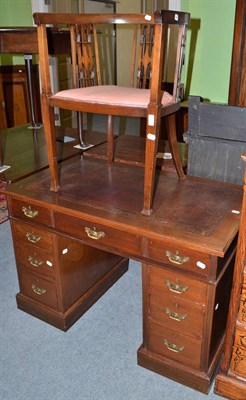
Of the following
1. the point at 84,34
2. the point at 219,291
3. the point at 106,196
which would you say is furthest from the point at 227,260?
the point at 84,34

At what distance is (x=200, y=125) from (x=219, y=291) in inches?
28.4

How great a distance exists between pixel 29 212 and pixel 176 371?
90cm

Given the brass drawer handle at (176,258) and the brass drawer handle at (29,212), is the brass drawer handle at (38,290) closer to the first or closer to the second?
the brass drawer handle at (29,212)

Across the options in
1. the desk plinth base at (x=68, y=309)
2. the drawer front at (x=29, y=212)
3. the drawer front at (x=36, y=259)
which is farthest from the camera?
the desk plinth base at (x=68, y=309)

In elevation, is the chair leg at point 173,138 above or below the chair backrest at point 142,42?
below

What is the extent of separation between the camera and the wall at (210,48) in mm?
2910

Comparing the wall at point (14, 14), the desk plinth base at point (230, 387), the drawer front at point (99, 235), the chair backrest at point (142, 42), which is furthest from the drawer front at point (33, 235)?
the wall at point (14, 14)

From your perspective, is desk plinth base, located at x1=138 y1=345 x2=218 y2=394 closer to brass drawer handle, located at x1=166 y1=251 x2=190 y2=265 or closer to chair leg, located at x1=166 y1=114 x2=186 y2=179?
brass drawer handle, located at x1=166 y1=251 x2=190 y2=265

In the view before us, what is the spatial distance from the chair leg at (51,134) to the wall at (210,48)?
1909 millimetres

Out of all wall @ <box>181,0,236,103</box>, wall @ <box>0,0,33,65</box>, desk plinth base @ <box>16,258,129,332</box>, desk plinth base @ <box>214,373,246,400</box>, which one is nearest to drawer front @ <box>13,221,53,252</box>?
desk plinth base @ <box>16,258,129,332</box>

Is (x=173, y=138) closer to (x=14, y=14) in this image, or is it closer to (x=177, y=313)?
(x=177, y=313)

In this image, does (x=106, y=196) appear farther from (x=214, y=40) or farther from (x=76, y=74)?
(x=214, y=40)

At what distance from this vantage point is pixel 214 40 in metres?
3.00

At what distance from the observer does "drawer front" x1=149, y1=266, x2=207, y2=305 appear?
4.44 ft
